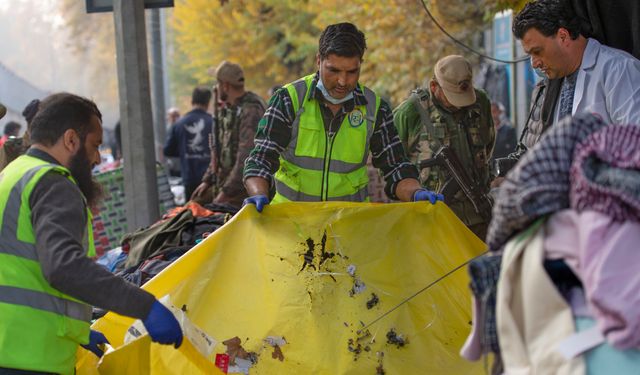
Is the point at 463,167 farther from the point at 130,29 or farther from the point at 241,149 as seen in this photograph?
the point at 130,29

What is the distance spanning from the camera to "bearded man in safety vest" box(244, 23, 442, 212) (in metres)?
5.77

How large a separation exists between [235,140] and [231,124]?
0.15 m

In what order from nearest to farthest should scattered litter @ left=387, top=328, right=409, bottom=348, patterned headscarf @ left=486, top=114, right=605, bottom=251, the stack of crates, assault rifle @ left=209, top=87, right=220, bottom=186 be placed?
patterned headscarf @ left=486, top=114, right=605, bottom=251, scattered litter @ left=387, top=328, right=409, bottom=348, assault rifle @ left=209, top=87, right=220, bottom=186, the stack of crates

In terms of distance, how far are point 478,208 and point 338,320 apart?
2477mm

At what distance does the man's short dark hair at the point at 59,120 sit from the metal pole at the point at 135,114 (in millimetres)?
5039

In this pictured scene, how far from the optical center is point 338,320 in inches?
210

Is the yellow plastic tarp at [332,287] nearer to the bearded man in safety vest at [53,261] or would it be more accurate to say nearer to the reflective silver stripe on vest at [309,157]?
the reflective silver stripe on vest at [309,157]

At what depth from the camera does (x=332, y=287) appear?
5.41 meters

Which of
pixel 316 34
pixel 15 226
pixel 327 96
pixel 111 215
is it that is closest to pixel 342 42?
pixel 327 96

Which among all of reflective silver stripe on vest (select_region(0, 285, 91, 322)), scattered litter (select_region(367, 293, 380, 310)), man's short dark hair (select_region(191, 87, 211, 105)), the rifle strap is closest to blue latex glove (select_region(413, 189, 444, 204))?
scattered litter (select_region(367, 293, 380, 310))

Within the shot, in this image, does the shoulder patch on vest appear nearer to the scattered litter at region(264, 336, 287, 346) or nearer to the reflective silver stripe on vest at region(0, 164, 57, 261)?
the scattered litter at region(264, 336, 287, 346)

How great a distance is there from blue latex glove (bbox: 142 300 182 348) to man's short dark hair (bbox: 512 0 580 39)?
236cm

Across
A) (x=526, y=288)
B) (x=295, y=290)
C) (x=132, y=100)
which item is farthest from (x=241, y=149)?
(x=526, y=288)

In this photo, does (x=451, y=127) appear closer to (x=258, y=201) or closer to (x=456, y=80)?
(x=456, y=80)
